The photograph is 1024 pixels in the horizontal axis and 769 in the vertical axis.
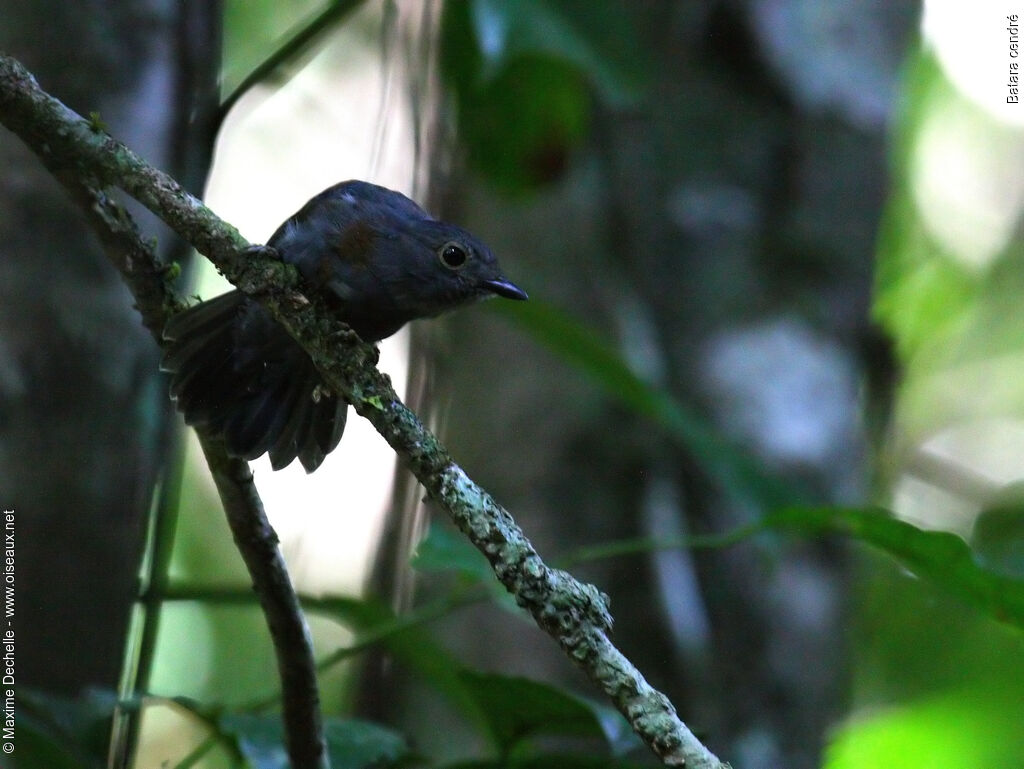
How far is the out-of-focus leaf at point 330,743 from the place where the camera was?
2.25 meters

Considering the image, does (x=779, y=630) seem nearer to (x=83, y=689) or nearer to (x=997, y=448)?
(x=83, y=689)

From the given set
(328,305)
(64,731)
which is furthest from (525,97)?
(64,731)

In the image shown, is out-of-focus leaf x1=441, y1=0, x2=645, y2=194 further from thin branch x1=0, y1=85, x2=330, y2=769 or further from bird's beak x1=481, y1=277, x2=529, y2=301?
thin branch x1=0, y1=85, x2=330, y2=769

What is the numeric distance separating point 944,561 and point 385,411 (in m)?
1.13

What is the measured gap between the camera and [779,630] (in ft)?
14.3

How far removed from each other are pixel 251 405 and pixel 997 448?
687 cm

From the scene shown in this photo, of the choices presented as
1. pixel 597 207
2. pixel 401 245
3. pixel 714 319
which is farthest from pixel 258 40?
pixel 401 245

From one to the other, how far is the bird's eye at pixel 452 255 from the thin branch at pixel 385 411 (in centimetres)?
90

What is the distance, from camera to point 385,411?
1.78 m

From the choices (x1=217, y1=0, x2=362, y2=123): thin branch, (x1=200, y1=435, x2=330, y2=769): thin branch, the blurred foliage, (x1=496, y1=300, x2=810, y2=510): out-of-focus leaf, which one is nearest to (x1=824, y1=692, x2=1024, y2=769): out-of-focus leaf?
the blurred foliage

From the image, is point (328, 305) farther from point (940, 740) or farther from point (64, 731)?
point (940, 740)

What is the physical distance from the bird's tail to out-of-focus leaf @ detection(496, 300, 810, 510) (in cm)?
64

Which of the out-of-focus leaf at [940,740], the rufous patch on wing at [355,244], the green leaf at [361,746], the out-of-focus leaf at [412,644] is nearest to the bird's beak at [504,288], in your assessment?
the rufous patch on wing at [355,244]

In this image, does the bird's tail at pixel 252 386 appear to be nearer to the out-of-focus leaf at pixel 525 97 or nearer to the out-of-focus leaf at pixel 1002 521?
the out-of-focus leaf at pixel 525 97
